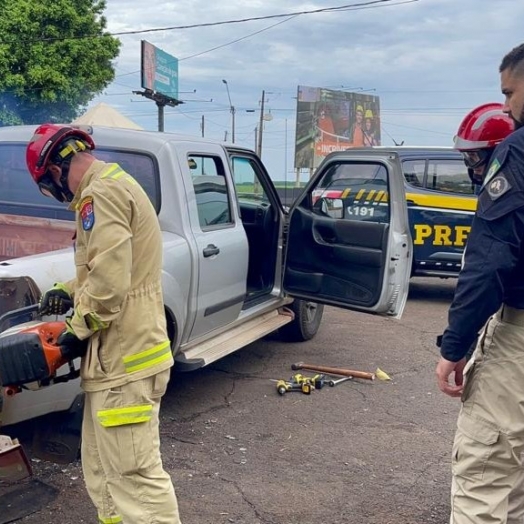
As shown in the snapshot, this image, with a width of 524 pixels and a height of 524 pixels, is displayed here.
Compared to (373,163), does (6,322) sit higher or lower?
lower

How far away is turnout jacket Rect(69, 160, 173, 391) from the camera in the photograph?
2453 mm

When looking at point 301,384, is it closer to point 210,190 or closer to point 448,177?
point 210,190

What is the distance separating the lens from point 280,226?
6.01 meters

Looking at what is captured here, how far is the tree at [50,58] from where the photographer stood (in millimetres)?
20234

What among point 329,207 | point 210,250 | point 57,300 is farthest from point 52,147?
point 329,207

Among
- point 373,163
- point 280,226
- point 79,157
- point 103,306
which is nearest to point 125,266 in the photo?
point 103,306

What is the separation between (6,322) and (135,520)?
3.39 feet

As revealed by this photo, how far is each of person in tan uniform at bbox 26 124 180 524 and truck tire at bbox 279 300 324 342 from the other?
12.7ft

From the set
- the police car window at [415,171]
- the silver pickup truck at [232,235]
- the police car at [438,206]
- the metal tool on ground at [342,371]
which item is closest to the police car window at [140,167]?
the silver pickup truck at [232,235]

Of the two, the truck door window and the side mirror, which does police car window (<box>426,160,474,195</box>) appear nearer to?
the truck door window

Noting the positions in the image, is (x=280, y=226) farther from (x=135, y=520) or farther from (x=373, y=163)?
(x=135, y=520)

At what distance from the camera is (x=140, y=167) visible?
15.0 ft

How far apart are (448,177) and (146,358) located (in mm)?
7299

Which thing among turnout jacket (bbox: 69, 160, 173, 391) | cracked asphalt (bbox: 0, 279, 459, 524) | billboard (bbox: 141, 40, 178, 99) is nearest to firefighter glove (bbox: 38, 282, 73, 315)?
turnout jacket (bbox: 69, 160, 173, 391)
